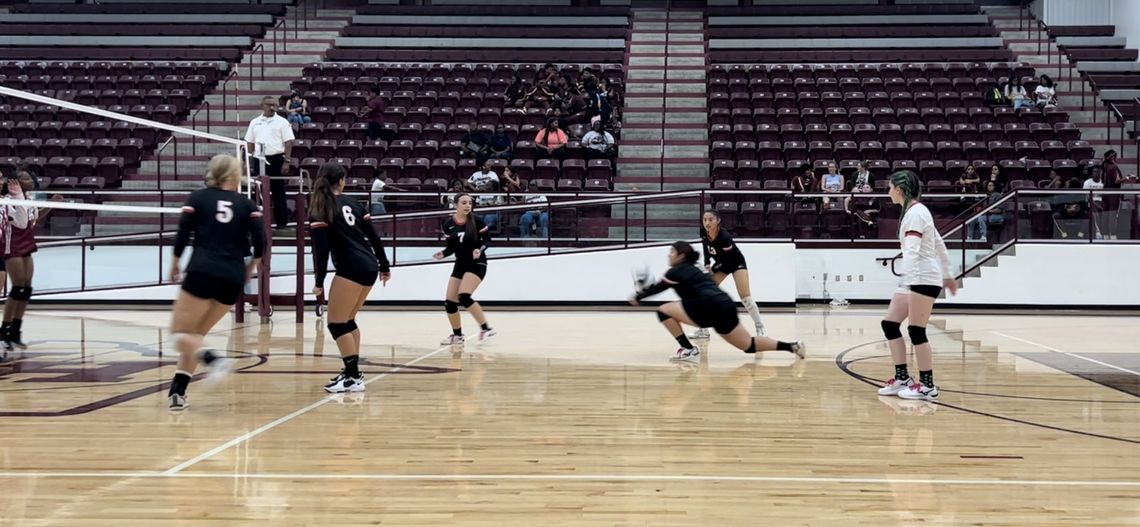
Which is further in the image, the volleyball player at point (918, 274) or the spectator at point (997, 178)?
the spectator at point (997, 178)

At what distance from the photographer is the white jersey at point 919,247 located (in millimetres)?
7516

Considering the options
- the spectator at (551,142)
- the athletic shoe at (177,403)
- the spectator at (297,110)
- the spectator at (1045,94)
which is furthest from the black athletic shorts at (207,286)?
the spectator at (1045,94)

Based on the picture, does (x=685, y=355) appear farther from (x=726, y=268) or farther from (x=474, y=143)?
(x=474, y=143)

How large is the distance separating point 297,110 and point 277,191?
772 centimetres

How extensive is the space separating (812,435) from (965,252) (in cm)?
1200

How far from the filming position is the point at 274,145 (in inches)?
602

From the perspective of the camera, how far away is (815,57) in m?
28.0

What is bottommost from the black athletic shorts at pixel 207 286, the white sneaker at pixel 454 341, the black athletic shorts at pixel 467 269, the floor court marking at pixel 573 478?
the white sneaker at pixel 454 341

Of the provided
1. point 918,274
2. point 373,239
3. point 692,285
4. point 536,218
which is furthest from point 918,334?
point 536,218

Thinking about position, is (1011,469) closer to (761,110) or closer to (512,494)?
(512,494)

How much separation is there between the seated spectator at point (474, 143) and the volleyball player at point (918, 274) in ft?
44.8

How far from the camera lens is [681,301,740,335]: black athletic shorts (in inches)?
357

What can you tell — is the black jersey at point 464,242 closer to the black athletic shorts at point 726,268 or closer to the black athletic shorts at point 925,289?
the black athletic shorts at point 726,268

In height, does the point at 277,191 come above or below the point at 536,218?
above
